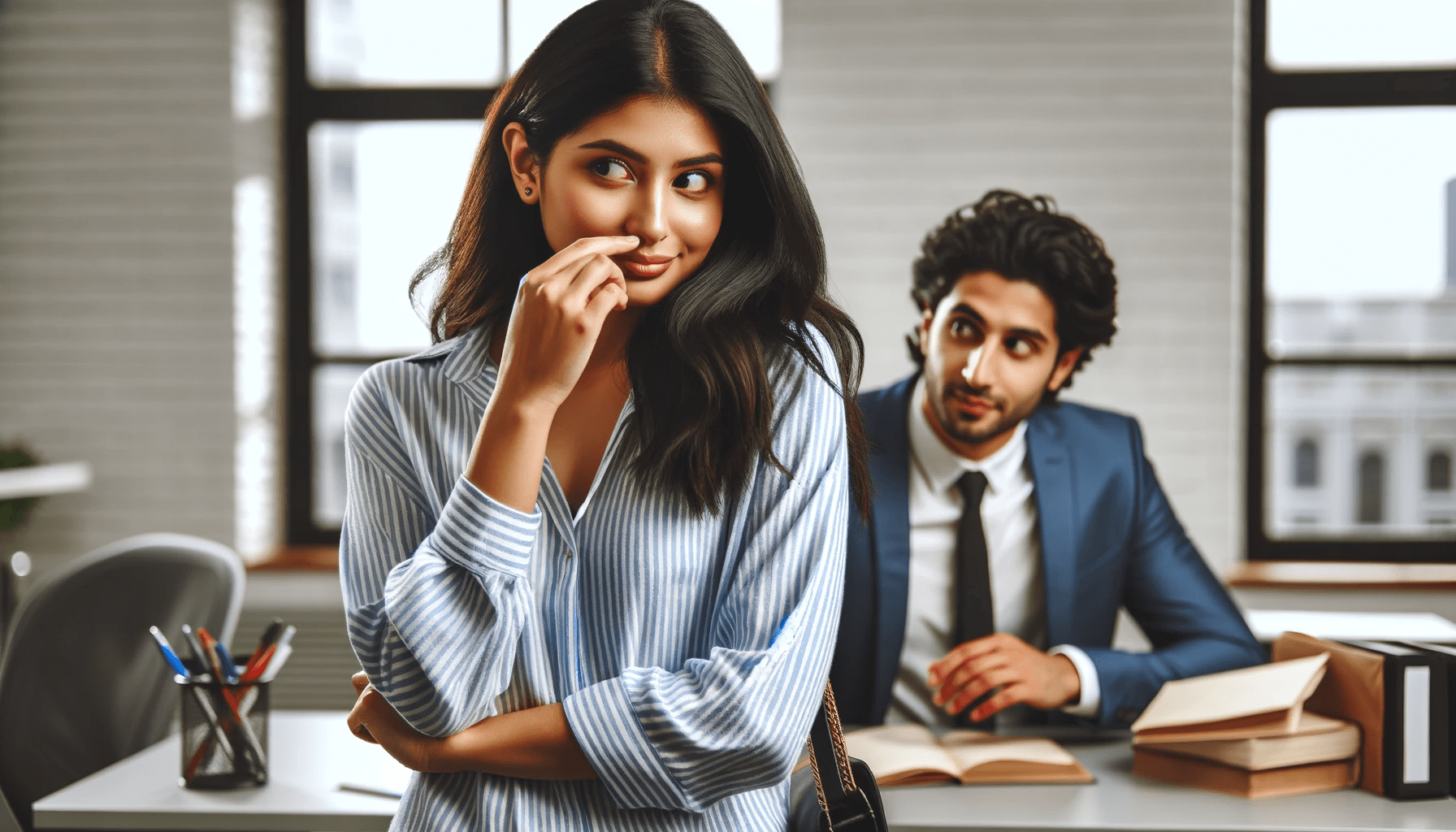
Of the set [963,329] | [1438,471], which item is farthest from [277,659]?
[1438,471]

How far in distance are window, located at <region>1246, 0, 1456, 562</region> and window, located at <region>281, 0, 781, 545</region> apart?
8.34 ft

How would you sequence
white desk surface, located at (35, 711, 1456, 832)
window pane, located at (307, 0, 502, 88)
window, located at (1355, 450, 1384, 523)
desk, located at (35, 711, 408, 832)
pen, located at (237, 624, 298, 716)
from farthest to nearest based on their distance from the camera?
1. window pane, located at (307, 0, 502, 88)
2. window, located at (1355, 450, 1384, 523)
3. pen, located at (237, 624, 298, 716)
4. desk, located at (35, 711, 408, 832)
5. white desk surface, located at (35, 711, 1456, 832)

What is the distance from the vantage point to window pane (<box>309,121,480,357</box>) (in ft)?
13.4

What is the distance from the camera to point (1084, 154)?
3.60 m

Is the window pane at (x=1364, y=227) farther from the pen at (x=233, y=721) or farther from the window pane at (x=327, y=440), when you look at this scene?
the pen at (x=233, y=721)

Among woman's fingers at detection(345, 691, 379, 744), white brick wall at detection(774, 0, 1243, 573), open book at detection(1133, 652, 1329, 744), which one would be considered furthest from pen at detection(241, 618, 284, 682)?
white brick wall at detection(774, 0, 1243, 573)

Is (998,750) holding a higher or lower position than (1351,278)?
lower

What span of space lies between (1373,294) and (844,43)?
6.44 feet

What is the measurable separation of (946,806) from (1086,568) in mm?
673

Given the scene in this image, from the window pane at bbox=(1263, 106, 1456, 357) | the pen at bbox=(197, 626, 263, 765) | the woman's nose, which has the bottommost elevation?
the pen at bbox=(197, 626, 263, 765)

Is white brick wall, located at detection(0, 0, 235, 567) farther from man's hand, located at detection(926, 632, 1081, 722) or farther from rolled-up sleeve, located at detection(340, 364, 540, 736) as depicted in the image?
rolled-up sleeve, located at detection(340, 364, 540, 736)

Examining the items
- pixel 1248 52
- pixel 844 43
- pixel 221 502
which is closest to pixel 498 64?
pixel 844 43

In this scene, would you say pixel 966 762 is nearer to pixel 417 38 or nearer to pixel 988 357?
pixel 988 357

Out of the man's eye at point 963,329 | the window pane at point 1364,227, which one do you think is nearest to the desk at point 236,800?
the man's eye at point 963,329
